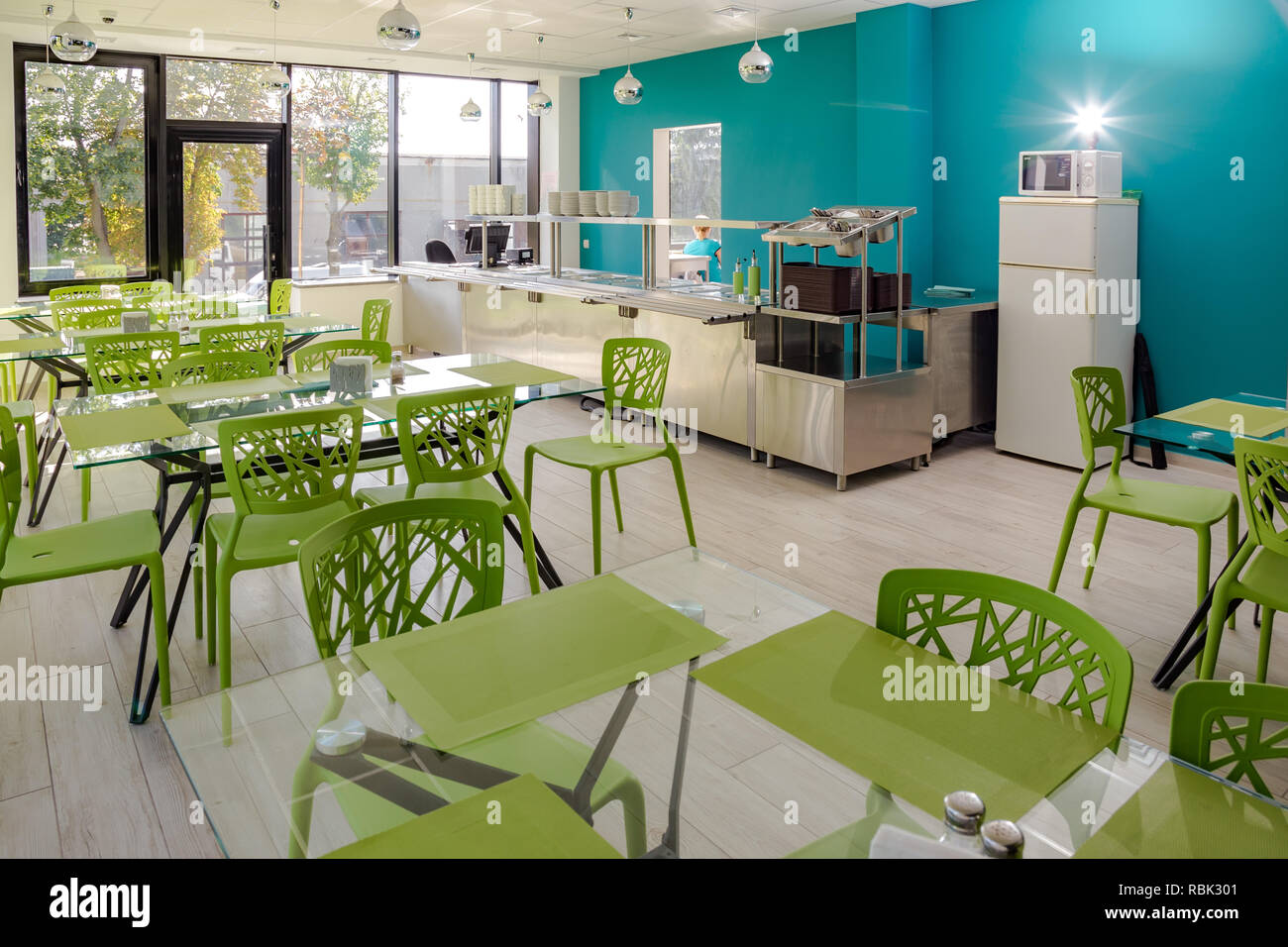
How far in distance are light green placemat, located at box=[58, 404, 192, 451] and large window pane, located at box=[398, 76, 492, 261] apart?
21.1 ft

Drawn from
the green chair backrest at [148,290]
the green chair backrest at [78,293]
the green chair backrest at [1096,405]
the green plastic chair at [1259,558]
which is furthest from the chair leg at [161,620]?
the green chair backrest at [148,290]

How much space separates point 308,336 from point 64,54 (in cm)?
186

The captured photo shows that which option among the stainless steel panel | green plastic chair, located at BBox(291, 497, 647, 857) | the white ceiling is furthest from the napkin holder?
the white ceiling

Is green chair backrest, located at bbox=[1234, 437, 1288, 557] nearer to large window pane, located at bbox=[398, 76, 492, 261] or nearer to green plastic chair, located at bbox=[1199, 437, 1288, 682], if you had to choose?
green plastic chair, located at bbox=[1199, 437, 1288, 682]

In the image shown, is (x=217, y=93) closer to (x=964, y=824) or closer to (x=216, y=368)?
(x=216, y=368)

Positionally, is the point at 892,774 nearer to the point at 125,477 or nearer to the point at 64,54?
the point at 125,477

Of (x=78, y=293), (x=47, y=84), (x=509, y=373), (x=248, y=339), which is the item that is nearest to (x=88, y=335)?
(x=248, y=339)

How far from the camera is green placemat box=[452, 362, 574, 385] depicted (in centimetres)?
379

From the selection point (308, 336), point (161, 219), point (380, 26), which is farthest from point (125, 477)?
point (161, 219)

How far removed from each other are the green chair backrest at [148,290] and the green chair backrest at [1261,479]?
6.55 metres

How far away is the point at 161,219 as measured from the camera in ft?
26.6

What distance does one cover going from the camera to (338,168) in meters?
8.89

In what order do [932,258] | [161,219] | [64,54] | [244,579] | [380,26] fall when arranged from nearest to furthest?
[244,579] → [380,26] → [64,54] → [932,258] → [161,219]
